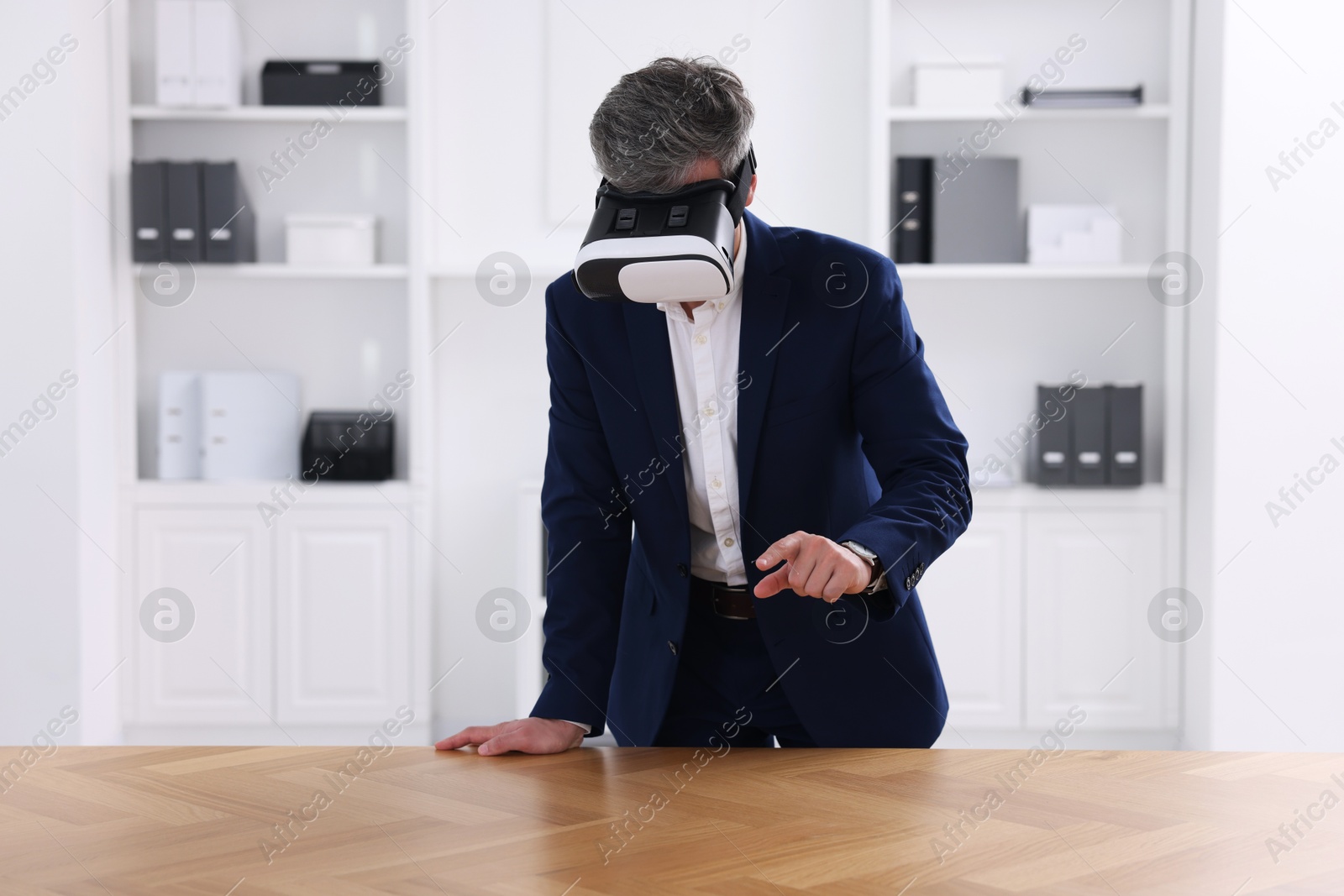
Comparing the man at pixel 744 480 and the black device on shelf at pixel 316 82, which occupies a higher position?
the black device on shelf at pixel 316 82

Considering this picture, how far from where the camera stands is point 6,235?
121 inches

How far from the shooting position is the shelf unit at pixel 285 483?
3.30m

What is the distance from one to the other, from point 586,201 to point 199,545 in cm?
171

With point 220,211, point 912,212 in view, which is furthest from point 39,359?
point 912,212

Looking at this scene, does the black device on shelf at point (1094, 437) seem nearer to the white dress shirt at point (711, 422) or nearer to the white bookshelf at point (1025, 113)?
the white bookshelf at point (1025, 113)

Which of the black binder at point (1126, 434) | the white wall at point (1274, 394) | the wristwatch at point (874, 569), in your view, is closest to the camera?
the wristwatch at point (874, 569)

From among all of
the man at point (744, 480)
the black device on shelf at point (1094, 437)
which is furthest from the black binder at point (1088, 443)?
the man at point (744, 480)

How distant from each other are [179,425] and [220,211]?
0.71m

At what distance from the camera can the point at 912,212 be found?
327 cm

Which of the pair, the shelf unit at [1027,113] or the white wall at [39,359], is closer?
the white wall at [39,359]

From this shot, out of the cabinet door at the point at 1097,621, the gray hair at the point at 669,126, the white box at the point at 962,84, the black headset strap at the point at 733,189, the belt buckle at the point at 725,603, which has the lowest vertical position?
the cabinet door at the point at 1097,621

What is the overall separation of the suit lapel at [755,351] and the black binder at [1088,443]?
2103mm

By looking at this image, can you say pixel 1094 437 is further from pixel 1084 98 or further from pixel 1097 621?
pixel 1084 98

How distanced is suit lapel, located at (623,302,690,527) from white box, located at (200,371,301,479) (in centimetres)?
230
